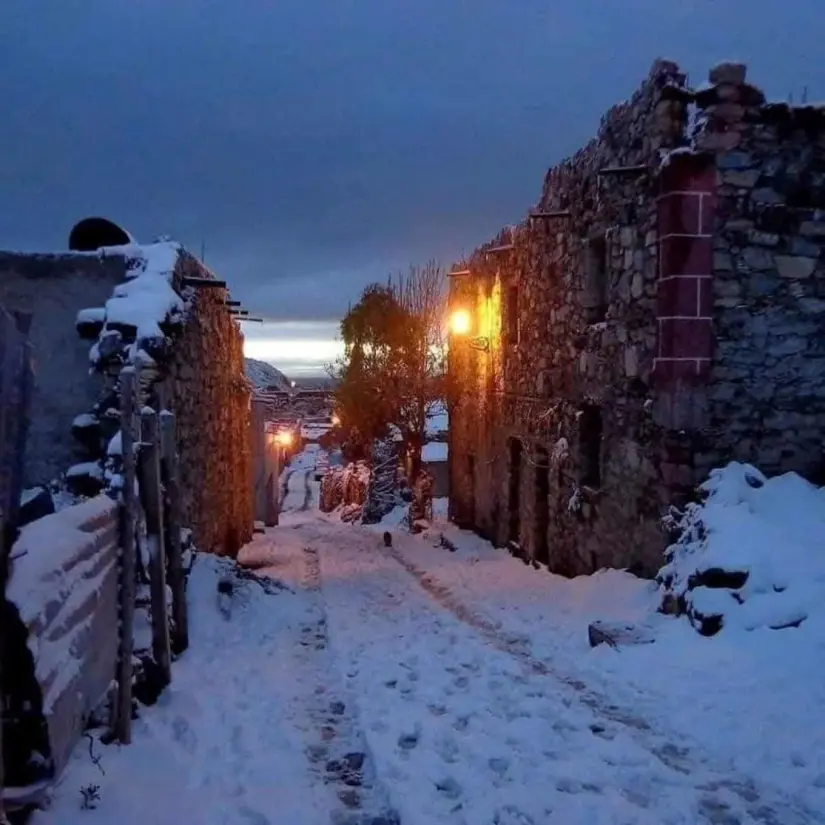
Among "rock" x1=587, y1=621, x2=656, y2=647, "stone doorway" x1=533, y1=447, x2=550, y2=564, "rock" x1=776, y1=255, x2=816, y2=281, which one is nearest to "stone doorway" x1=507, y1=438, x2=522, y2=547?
"stone doorway" x1=533, y1=447, x2=550, y2=564

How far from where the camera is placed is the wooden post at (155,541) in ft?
16.5

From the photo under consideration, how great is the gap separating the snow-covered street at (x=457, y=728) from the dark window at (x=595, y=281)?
3.18 metres

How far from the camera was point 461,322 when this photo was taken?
1642 cm

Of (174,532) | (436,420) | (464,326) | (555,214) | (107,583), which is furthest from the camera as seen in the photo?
(436,420)

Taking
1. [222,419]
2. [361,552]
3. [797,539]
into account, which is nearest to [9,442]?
[797,539]

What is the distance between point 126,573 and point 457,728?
205 centimetres

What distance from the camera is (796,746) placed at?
14.3 feet

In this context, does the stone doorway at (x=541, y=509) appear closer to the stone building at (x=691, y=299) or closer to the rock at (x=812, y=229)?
the stone building at (x=691, y=299)

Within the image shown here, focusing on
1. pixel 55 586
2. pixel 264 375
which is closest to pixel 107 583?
pixel 55 586

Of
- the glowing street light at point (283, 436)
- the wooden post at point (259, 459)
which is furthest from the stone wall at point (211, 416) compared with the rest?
the glowing street light at point (283, 436)

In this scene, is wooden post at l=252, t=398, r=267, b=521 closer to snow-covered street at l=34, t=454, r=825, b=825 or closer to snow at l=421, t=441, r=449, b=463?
snow at l=421, t=441, r=449, b=463

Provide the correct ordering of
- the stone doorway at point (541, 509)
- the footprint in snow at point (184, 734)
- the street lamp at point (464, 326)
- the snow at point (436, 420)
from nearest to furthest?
1. the footprint in snow at point (184, 734)
2. the stone doorway at point (541, 509)
3. the street lamp at point (464, 326)
4. the snow at point (436, 420)

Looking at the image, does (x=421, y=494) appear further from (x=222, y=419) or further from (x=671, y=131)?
(x=671, y=131)

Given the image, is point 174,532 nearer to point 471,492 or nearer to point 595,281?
point 595,281
